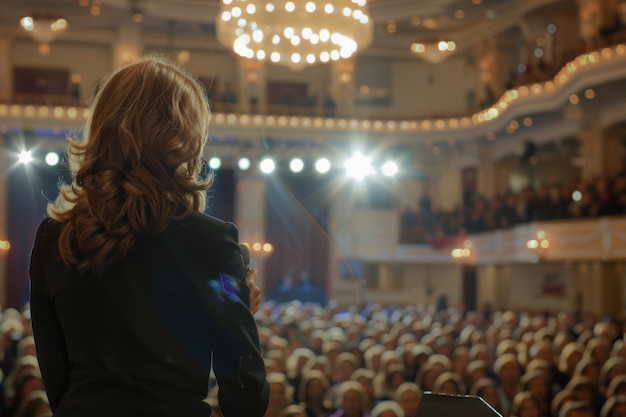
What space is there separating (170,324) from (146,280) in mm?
111

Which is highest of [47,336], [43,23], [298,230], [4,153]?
[43,23]

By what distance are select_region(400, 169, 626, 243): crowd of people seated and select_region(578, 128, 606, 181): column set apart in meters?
0.94

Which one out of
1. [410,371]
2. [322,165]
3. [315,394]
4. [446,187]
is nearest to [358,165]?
[322,165]

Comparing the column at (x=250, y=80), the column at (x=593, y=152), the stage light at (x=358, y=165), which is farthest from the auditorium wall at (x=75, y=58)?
the column at (x=593, y=152)

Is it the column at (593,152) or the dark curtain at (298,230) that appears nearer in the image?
the column at (593,152)

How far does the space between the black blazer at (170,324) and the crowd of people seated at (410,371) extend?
5.95 m

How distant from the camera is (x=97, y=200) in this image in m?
1.99

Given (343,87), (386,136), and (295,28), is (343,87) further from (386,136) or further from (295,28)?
(295,28)

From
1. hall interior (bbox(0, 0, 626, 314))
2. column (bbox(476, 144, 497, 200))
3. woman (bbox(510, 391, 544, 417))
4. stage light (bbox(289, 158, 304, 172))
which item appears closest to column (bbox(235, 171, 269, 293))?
hall interior (bbox(0, 0, 626, 314))

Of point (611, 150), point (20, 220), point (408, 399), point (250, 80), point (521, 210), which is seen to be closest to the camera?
point (408, 399)

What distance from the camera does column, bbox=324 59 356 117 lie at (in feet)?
116

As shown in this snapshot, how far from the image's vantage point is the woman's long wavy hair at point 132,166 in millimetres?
1975

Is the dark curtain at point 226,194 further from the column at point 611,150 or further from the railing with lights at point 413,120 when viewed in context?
the column at point 611,150

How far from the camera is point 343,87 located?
117ft
